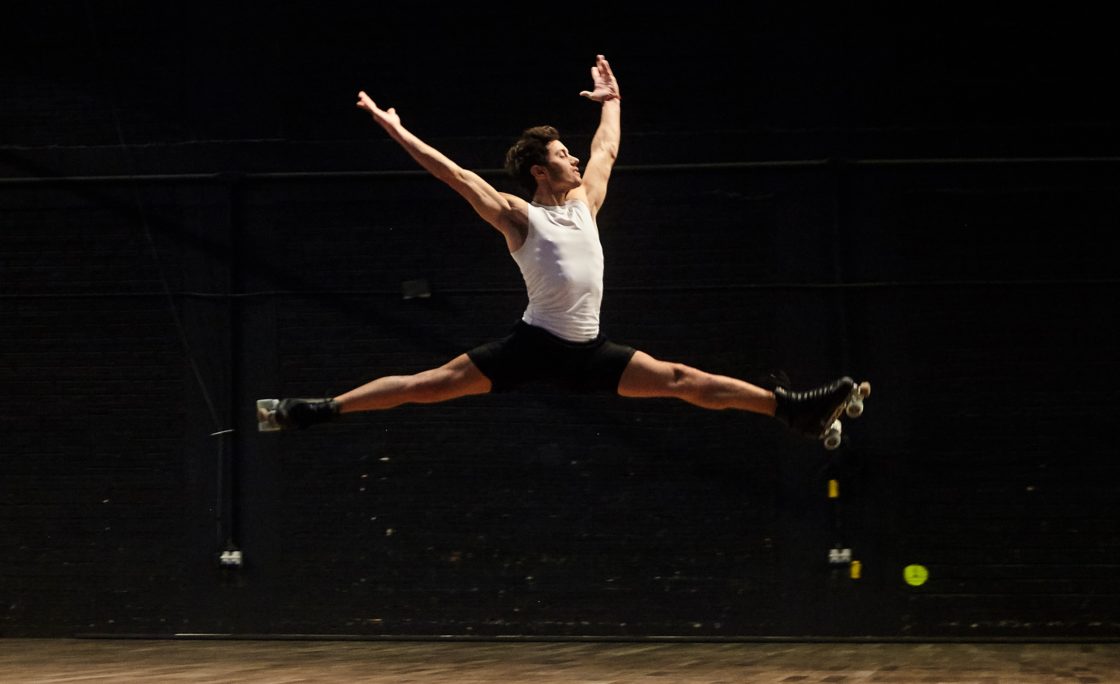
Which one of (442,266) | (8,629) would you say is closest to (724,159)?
(442,266)

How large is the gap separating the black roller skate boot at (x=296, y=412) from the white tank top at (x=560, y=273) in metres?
1.09

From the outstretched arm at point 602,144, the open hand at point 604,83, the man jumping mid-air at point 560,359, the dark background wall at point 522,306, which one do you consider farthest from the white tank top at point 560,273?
the dark background wall at point 522,306

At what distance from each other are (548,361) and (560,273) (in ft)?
1.41

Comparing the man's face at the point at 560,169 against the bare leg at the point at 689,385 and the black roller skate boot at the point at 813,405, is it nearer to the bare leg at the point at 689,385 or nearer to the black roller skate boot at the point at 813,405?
the bare leg at the point at 689,385

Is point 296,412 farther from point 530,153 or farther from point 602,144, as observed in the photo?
point 602,144

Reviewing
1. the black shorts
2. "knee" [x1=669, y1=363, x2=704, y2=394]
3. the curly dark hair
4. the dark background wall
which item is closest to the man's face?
the curly dark hair

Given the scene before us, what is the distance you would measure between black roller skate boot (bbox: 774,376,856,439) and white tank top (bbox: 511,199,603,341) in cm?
98

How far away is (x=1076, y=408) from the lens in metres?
9.21

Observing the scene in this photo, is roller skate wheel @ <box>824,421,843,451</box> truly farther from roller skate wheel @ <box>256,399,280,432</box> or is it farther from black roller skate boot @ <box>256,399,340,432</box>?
roller skate wheel @ <box>256,399,280,432</box>

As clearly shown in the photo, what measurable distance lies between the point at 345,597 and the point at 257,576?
26.4 inches

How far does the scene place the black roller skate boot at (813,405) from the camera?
6352 millimetres

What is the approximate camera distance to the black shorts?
21.0 feet

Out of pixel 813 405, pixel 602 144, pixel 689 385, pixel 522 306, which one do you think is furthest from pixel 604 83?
pixel 522 306

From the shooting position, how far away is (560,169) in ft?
21.7
